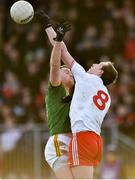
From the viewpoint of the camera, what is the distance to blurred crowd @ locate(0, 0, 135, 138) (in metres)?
17.2

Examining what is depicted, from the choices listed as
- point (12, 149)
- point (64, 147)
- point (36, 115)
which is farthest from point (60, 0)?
point (64, 147)

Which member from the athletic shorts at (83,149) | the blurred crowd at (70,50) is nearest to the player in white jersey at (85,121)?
the athletic shorts at (83,149)

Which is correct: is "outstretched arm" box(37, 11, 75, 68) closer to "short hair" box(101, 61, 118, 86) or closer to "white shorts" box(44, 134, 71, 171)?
"short hair" box(101, 61, 118, 86)

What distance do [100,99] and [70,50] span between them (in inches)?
392

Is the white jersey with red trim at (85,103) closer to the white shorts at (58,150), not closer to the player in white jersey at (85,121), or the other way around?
the player in white jersey at (85,121)

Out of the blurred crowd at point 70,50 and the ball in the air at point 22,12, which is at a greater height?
the ball in the air at point 22,12

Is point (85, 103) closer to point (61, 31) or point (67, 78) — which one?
point (67, 78)

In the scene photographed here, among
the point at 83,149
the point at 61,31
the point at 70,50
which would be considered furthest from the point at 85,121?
the point at 70,50

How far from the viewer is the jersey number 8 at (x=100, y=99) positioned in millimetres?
8969

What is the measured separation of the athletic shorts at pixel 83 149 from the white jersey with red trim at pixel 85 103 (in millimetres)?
70

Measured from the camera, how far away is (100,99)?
9.00 m

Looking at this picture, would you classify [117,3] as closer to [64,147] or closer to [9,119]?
[9,119]

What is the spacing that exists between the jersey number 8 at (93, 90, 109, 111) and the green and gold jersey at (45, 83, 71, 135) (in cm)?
41

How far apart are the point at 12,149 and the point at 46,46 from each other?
4.66m
